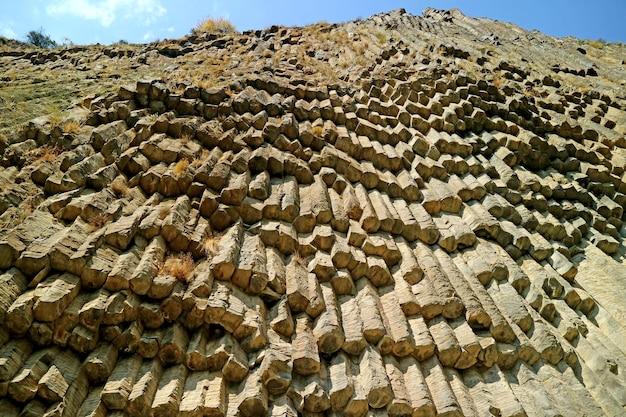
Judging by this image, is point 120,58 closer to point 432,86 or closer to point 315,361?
point 432,86

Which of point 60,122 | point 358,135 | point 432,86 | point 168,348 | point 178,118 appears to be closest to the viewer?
point 168,348

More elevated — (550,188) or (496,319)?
(550,188)

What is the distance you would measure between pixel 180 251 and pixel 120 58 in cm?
1035

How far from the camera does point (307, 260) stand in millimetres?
5520

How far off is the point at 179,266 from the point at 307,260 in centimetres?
159

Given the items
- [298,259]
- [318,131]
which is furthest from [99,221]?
[318,131]

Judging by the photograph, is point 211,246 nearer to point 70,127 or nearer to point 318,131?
point 70,127

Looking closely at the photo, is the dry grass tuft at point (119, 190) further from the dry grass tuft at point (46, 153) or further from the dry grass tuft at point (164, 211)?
the dry grass tuft at point (46, 153)

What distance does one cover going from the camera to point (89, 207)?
507cm

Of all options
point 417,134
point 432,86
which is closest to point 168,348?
point 417,134

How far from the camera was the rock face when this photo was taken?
4055 millimetres

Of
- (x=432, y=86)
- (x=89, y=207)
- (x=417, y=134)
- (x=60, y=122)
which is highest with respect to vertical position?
(x=432, y=86)

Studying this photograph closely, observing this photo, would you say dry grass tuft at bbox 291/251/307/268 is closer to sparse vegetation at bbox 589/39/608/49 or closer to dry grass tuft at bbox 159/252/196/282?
dry grass tuft at bbox 159/252/196/282

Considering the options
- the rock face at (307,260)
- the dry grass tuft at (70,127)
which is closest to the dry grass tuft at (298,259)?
the rock face at (307,260)
